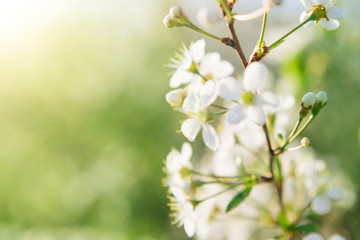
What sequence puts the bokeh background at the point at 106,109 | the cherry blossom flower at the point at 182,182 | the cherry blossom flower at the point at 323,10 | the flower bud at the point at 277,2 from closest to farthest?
the flower bud at the point at 277,2, the cherry blossom flower at the point at 323,10, the cherry blossom flower at the point at 182,182, the bokeh background at the point at 106,109

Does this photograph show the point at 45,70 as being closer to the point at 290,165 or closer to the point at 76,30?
the point at 76,30

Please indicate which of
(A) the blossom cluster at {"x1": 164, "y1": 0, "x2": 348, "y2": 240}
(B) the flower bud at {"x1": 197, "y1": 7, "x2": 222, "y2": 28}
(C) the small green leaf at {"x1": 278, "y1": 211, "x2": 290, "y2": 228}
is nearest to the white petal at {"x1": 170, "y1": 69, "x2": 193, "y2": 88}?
(A) the blossom cluster at {"x1": 164, "y1": 0, "x2": 348, "y2": 240}

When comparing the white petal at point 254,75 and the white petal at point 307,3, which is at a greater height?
the white petal at point 307,3

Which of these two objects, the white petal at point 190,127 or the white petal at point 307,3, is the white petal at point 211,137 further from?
the white petal at point 307,3

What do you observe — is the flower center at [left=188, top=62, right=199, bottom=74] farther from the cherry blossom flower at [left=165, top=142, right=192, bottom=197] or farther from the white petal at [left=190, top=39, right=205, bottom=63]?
the cherry blossom flower at [left=165, top=142, right=192, bottom=197]

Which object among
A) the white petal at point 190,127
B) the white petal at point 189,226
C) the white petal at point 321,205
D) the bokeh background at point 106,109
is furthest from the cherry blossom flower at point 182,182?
the bokeh background at point 106,109

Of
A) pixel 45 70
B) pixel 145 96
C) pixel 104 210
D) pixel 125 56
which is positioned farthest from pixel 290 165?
pixel 45 70
